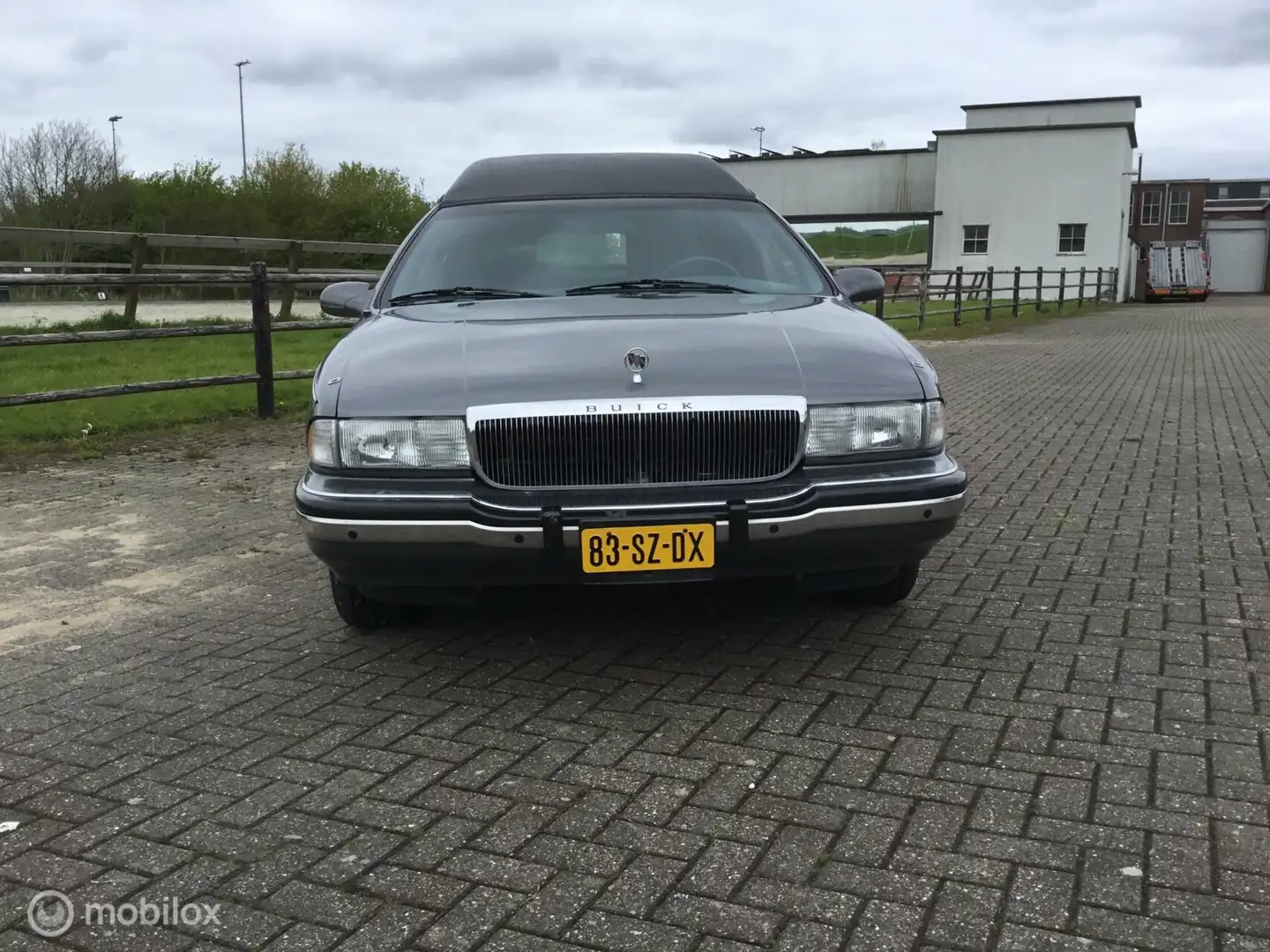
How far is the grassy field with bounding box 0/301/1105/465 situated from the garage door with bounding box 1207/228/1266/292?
61812mm

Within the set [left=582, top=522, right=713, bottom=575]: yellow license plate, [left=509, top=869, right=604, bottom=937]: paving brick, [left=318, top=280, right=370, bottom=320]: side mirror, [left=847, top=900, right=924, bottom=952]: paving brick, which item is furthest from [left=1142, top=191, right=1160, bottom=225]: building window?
[left=509, top=869, right=604, bottom=937]: paving brick

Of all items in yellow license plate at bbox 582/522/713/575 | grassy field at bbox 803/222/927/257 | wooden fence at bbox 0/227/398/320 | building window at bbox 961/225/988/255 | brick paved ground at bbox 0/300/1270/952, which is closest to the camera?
brick paved ground at bbox 0/300/1270/952

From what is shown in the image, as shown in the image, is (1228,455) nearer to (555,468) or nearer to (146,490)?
(555,468)

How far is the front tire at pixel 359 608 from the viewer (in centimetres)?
419

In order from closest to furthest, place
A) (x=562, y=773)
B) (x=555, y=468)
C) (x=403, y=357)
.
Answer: (x=562, y=773) → (x=555, y=468) → (x=403, y=357)

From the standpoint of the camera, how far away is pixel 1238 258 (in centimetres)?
6594

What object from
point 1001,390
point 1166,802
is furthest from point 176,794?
point 1001,390

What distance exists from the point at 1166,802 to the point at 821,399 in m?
1.46

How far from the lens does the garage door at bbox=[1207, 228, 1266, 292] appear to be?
65.2m

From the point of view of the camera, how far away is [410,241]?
5082mm

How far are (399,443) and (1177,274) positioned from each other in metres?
48.5

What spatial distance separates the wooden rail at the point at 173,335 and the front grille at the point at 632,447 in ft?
19.1

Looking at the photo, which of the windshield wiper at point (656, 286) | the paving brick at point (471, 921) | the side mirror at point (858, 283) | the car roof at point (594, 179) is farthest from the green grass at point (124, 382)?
the paving brick at point (471, 921)

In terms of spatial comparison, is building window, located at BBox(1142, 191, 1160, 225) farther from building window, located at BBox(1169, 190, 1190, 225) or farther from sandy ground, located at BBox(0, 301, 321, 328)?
sandy ground, located at BBox(0, 301, 321, 328)
